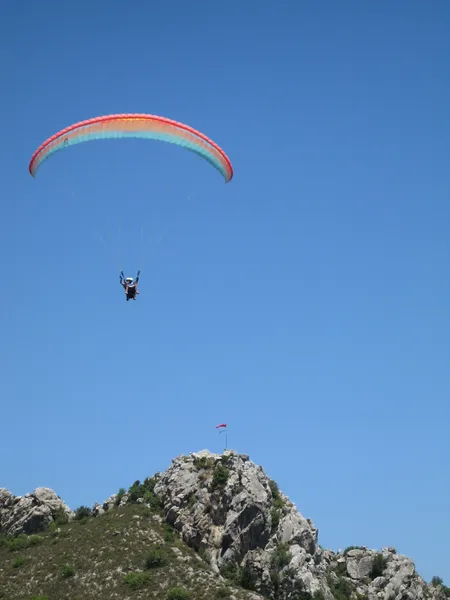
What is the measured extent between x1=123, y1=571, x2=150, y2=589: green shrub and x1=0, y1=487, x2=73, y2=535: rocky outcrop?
27.2m

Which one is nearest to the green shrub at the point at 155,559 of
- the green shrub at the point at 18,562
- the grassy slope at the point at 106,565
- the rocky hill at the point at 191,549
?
the rocky hill at the point at 191,549

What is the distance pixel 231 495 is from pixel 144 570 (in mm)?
14924

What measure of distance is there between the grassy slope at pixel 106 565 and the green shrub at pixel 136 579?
14 centimetres

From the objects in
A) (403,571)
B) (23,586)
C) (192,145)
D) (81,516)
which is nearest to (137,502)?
(81,516)

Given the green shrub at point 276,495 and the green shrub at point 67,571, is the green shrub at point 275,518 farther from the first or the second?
the green shrub at point 67,571

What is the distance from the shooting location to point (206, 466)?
99.4 m

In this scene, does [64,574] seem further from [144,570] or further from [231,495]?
[231,495]

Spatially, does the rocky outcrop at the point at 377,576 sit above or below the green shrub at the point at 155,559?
above

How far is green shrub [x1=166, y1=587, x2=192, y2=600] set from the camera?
76.6 m

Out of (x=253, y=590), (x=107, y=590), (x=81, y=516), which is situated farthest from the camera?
(x=81, y=516)

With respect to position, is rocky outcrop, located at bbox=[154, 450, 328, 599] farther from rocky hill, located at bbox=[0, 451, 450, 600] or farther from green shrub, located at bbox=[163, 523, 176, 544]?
green shrub, located at bbox=[163, 523, 176, 544]

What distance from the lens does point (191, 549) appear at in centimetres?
8919

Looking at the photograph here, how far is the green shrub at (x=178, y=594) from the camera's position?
76.6 meters

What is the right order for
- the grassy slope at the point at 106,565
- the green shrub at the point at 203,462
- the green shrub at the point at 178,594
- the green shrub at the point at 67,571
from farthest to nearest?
the green shrub at the point at 203,462 → the green shrub at the point at 67,571 → the grassy slope at the point at 106,565 → the green shrub at the point at 178,594
